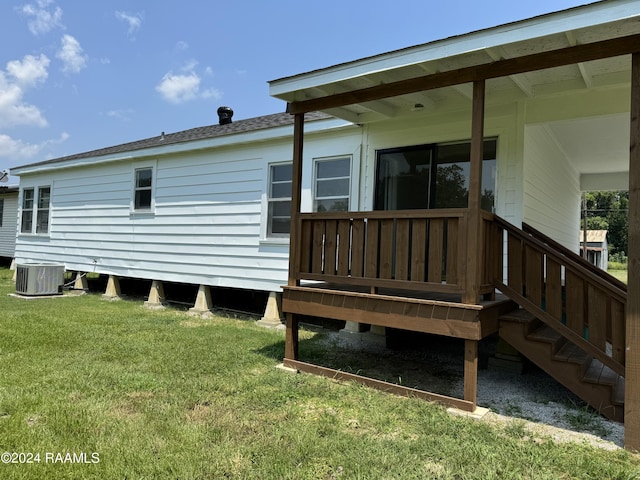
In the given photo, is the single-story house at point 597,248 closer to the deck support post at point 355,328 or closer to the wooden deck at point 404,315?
the deck support post at point 355,328

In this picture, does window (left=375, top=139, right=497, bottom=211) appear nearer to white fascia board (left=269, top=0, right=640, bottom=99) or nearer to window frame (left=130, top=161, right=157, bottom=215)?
white fascia board (left=269, top=0, right=640, bottom=99)

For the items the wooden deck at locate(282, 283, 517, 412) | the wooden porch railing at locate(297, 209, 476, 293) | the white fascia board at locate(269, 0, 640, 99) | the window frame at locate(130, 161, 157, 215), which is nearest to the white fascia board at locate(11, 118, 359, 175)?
the window frame at locate(130, 161, 157, 215)

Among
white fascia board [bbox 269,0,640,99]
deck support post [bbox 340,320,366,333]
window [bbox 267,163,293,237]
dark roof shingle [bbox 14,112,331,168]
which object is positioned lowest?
deck support post [bbox 340,320,366,333]

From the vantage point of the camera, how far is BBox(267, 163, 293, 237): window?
7.35 metres

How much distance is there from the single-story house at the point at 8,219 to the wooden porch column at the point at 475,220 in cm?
1814

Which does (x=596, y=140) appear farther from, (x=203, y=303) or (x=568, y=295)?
(x=203, y=303)

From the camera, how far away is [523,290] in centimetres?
398

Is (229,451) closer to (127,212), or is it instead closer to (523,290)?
(523,290)

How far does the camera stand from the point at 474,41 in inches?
137

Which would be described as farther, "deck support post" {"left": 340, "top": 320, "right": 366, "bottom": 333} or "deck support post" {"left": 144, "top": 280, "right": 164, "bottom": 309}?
"deck support post" {"left": 144, "top": 280, "right": 164, "bottom": 309}

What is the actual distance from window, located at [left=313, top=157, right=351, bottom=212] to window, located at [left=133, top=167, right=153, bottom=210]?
440 centimetres

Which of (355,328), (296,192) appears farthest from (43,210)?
(296,192)

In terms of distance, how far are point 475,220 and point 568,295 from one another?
104 centimetres

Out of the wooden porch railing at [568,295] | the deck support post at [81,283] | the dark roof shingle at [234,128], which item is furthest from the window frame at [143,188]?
the wooden porch railing at [568,295]
